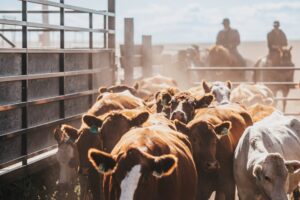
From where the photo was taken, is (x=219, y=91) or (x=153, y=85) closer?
(x=219, y=91)

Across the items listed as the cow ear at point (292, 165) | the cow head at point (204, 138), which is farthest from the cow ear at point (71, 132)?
the cow ear at point (292, 165)

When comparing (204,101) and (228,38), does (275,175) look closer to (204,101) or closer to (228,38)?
(204,101)

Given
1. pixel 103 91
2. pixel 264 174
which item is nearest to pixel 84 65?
pixel 103 91

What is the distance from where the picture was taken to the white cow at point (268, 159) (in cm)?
605

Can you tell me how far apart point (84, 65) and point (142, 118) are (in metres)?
3.26

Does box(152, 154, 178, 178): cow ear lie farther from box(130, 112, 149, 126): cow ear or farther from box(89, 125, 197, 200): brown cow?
box(130, 112, 149, 126): cow ear

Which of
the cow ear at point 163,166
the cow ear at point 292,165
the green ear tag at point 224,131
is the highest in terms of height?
the cow ear at point 163,166

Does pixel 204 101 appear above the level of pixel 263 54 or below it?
above

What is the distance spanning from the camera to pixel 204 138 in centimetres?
719

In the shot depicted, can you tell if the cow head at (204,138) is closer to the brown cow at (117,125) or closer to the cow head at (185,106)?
the brown cow at (117,125)

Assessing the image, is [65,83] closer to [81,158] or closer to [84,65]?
[84,65]

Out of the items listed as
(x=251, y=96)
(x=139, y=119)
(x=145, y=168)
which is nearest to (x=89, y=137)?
(x=139, y=119)

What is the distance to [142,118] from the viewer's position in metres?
6.73

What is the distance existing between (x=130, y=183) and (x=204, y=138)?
257 centimetres
